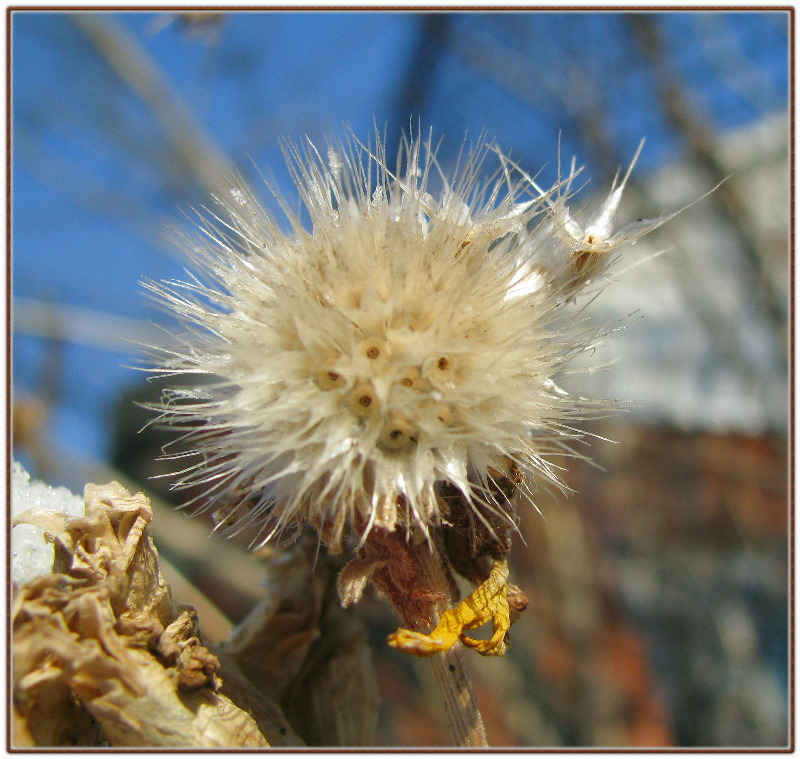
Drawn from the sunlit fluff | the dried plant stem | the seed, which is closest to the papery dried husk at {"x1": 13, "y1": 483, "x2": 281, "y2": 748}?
the sunlit fluff

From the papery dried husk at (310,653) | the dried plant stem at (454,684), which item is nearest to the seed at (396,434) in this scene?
the dried plant stem at (454,684)

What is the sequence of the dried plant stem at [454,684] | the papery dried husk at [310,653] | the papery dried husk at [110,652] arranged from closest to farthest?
the papery dried husk at [110,652] < the dried plant stem at [454,684] < the papery dried husk at [310,653]

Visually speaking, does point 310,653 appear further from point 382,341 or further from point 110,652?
point 382,341

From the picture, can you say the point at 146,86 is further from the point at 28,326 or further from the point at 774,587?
the point at 774,587

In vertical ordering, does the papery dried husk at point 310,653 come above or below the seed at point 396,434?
below

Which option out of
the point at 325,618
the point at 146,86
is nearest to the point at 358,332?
the point at 325,618

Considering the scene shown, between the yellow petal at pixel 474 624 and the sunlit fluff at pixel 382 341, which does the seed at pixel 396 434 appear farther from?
the yellow petal at pixel 474 624
